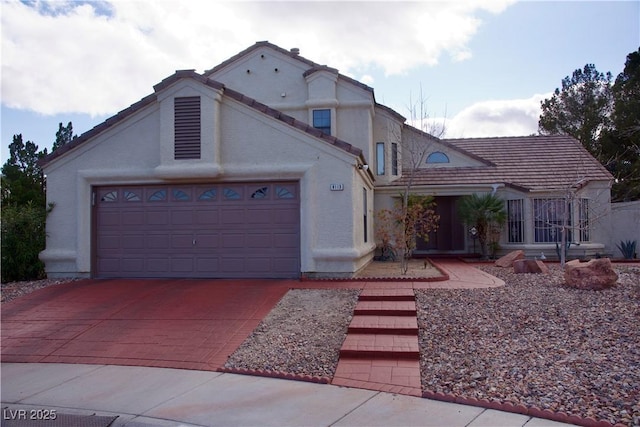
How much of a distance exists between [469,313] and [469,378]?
2.64 meters

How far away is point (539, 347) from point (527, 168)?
1371 cm

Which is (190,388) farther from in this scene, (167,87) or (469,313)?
(167,87)

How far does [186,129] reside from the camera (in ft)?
40.7

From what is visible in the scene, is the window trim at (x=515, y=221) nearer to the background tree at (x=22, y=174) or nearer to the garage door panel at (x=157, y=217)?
the garage door panel at (x=157, y=217)

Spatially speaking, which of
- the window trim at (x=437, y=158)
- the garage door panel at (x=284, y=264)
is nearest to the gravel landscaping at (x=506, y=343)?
the garage door panel at (x=284, y=264)

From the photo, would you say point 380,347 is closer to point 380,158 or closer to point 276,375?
point 276,375

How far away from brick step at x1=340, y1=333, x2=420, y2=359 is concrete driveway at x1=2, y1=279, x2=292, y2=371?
1678mm

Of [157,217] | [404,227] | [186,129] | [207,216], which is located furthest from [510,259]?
[157,217]

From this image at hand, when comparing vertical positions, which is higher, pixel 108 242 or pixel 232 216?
pixel 232 216

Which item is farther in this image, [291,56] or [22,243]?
[291,56]

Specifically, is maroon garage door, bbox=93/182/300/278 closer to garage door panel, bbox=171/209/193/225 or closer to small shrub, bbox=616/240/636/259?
garage door panel, bbox=171/209/193/225

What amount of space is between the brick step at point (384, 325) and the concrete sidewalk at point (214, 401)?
189cm

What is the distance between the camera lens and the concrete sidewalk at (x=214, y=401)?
5094 mm

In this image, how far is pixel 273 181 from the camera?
1240cm
